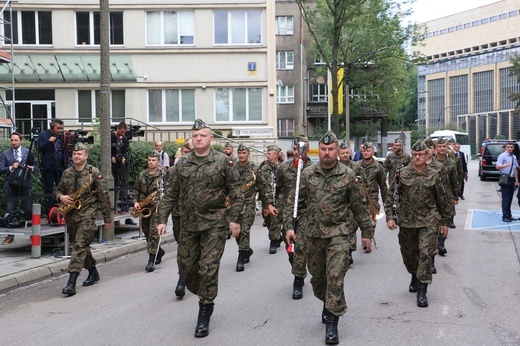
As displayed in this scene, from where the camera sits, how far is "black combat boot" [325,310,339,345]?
6.07m

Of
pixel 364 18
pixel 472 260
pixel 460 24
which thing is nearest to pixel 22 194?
pixel 472 260

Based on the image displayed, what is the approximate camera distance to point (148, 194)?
10.4 meters

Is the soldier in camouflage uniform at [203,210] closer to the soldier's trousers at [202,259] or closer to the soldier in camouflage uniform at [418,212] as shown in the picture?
the soldier's trousers at [202,259]

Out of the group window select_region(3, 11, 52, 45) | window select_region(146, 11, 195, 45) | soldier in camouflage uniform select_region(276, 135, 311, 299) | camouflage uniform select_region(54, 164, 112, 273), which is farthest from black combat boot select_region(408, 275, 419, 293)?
window select_region(3, 11, 52, 45)

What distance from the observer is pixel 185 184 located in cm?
684

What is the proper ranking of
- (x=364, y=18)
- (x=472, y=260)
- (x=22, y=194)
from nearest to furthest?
(x=472, y=260), (x=22, y=194), (x=364, y=18)

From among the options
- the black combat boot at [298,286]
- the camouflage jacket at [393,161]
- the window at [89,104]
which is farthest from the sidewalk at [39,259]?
the window at [89,104]

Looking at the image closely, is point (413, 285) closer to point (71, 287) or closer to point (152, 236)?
point (152, 236)

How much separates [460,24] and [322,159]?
433 feet

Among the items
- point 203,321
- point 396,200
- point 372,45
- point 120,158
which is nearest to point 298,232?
point 396,200

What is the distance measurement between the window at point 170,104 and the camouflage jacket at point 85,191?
849 inches

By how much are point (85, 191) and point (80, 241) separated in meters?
0.70

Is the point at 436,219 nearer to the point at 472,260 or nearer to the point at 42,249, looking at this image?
the point at 472,260

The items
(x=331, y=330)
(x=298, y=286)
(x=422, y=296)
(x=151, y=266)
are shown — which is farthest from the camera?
(x=151, y=266)
